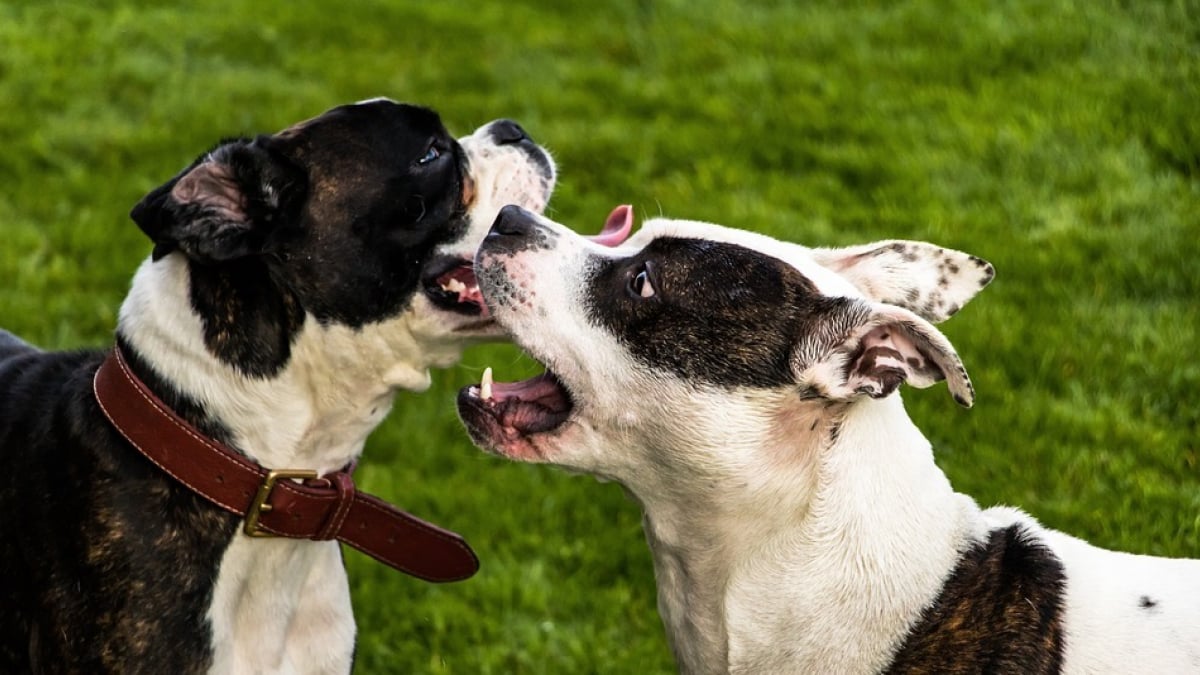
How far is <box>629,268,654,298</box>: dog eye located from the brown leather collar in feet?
3.60

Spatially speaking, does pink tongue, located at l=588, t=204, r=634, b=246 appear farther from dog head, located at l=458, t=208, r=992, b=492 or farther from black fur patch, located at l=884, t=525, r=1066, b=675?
black fur patch, located at l=884, t=525, r=1066, b=675

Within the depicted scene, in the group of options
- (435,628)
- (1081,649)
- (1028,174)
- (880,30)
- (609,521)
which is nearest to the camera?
(1081,649)

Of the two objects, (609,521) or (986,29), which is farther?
(986,29)

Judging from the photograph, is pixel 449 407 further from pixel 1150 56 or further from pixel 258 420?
pixel 1150 56

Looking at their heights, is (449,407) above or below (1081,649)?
below

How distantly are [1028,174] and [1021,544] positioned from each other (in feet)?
Result: 14.5

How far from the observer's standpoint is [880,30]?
9648mm

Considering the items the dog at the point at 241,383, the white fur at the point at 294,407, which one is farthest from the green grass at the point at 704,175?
the dog at the point at 241,383

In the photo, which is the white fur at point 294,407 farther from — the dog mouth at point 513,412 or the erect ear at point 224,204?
the dog mouth at point 513,412

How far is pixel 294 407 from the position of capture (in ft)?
14.5

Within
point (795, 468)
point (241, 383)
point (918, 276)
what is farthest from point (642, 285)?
point (241, 383)

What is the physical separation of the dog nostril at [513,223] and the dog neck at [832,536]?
911 millimetres

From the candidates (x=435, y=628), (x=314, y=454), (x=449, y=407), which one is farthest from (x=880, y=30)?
(x=314, y=454)

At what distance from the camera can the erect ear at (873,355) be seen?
144 inches
